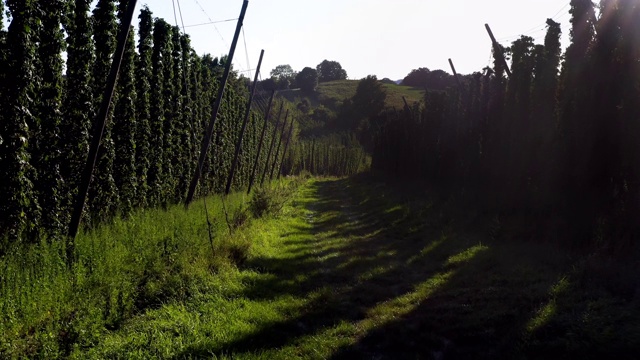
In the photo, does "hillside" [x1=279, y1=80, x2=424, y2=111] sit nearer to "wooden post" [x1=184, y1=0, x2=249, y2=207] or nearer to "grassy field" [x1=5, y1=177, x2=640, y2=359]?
"wooden post" [x1=184, y1=0, x2=249, y2=207]

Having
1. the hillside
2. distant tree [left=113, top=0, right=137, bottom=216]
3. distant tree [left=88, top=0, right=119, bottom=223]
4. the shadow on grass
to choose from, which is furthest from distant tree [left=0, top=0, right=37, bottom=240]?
the hillside

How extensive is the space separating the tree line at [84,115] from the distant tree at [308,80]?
154553 mm

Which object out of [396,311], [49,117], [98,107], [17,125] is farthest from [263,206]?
[396,311]

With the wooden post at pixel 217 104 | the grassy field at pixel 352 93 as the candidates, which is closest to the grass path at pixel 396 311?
the wooden post at pixel 217 104

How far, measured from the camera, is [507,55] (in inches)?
688

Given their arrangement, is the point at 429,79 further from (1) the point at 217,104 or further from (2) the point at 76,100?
(2) the point at 76,100

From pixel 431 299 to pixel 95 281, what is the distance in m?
5.67

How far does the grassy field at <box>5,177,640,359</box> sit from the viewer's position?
5.64 m

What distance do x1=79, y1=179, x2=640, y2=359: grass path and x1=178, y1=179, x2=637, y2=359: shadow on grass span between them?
22 mm

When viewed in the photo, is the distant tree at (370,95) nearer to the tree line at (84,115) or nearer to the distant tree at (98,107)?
the tree line at (84,115)

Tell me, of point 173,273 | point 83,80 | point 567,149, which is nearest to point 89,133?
point 83,80

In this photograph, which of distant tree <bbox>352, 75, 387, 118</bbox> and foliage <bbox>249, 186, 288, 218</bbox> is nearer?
foliage <bbox>249, 186, 288, 218</bbox>

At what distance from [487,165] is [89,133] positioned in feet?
44.3

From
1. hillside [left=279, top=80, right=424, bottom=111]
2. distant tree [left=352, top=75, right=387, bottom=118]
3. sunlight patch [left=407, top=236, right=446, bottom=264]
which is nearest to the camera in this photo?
sunlight patch [left=407, top=236, right=446, bottom=264]
